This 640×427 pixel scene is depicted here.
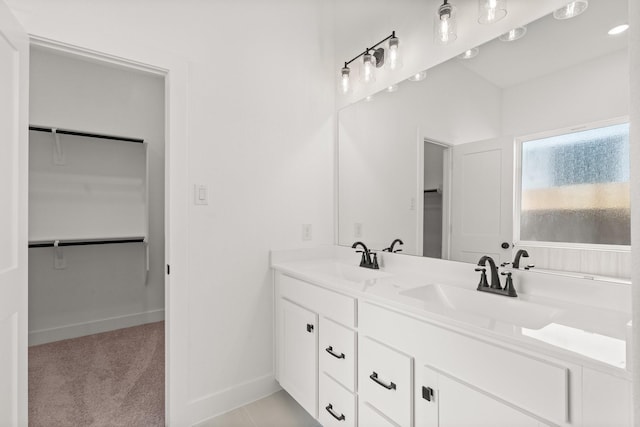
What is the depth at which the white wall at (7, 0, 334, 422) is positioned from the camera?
5.52 feet

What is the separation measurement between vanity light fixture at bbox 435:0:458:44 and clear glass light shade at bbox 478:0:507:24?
15cm

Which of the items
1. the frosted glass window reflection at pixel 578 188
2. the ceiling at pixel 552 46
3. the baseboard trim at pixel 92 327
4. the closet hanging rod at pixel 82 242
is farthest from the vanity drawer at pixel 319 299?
the baseboard trim at pixel 92 327

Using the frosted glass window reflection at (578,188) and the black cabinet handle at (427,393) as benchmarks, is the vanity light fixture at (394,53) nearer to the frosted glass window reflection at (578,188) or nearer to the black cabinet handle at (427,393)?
the frosted glass window reflection at (578,188)

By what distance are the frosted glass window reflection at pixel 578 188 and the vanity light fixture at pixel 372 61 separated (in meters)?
0.92

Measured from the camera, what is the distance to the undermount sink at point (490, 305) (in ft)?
3.60

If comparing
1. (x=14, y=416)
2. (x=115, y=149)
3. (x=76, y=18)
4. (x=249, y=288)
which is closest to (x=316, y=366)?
(x=249, y=288)

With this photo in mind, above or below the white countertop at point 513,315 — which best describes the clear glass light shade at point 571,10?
above

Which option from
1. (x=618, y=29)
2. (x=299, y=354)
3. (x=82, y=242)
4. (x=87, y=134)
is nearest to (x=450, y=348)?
(x=299, y=354)

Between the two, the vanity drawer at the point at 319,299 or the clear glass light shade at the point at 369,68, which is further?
the clear glass light shade at the point at 369,68

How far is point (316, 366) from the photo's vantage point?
1.61m

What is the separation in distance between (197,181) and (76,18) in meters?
0.88

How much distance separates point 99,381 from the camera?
212 centimetres

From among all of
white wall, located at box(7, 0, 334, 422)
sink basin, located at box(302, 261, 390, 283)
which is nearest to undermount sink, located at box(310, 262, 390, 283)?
sink basin, located at box(302, 261, 390, 283)

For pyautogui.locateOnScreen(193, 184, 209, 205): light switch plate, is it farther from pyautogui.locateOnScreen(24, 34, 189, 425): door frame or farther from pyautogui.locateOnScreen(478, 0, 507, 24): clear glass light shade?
pyautogui.locateOnScreen(478, 0, 507, 24): clear glass light shade
